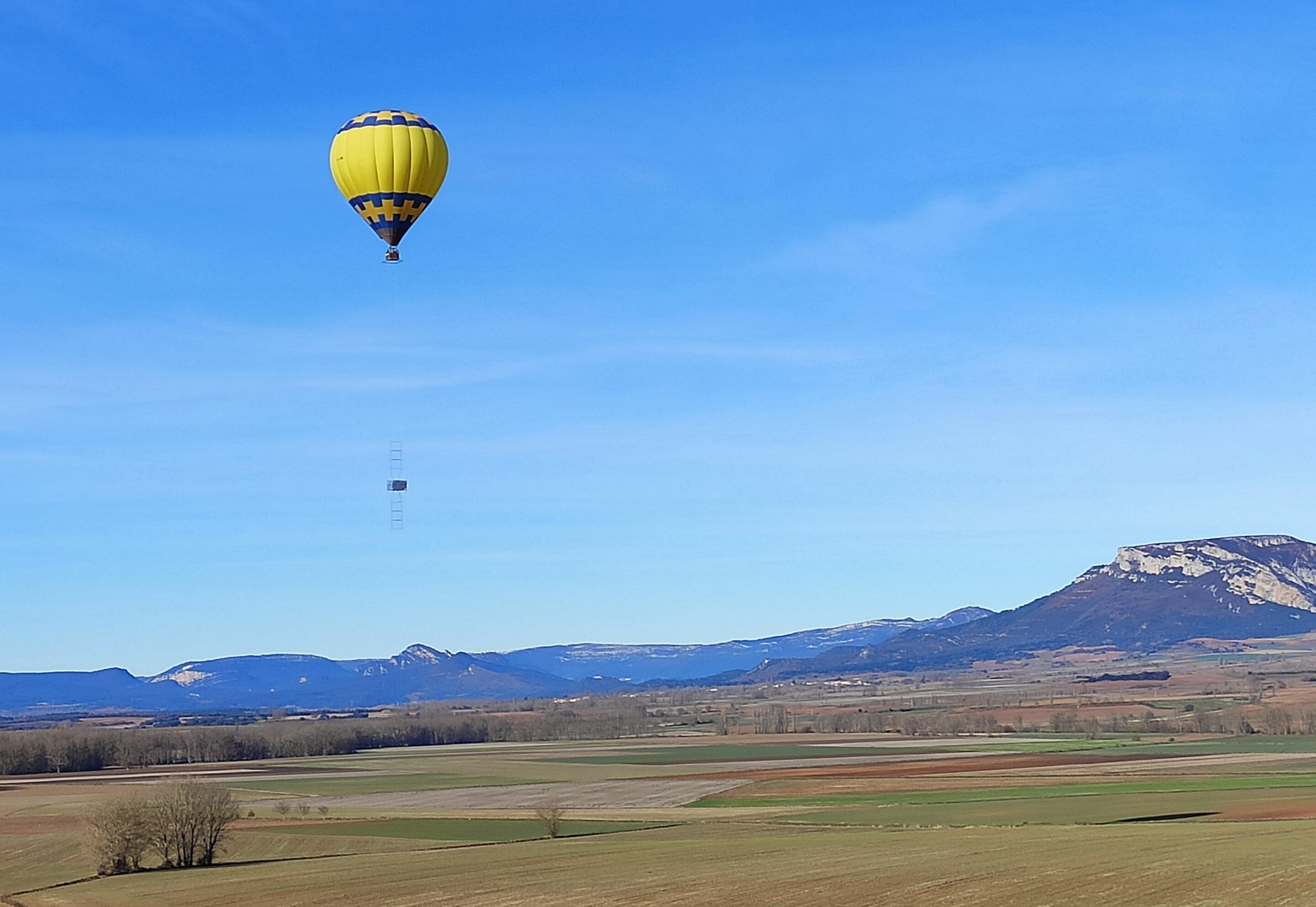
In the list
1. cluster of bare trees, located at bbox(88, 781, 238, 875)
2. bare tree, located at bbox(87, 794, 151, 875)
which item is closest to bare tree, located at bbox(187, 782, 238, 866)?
cluster of bare trees, located at bbox(88, 781, 238, 875)

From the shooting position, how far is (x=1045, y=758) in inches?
5005

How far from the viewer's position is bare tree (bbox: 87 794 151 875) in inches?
2584

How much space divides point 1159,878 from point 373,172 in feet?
129

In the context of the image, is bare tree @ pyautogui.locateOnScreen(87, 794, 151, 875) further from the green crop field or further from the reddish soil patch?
the reddish soil patch

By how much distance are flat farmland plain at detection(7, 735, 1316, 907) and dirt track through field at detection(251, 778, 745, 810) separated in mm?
451

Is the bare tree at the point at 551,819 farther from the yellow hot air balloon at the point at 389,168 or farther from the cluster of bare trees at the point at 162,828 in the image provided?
the yellow hot air balloon at the point at 389,168

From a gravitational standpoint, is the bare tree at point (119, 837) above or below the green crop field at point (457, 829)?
above

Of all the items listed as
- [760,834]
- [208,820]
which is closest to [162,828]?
[208,820]

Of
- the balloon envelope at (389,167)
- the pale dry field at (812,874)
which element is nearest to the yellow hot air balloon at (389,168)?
the balloon envelope at (389,167)

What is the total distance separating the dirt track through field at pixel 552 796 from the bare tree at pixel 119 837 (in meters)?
31.8

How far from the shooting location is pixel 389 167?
62.9 metres

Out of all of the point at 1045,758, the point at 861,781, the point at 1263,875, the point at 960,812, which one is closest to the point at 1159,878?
the point at 1263,875

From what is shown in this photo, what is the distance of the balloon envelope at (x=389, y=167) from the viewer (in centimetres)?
6300

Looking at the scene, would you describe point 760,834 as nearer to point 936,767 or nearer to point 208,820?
point 208,820
